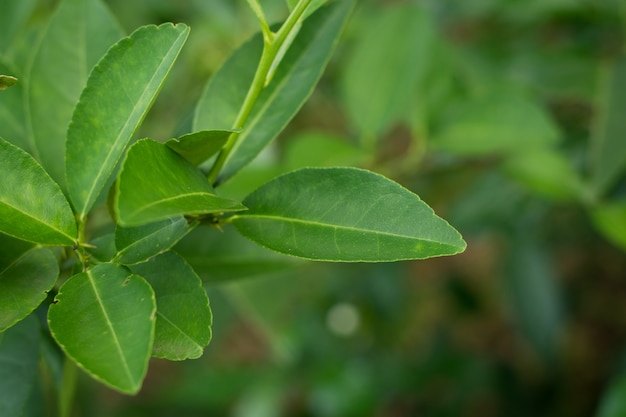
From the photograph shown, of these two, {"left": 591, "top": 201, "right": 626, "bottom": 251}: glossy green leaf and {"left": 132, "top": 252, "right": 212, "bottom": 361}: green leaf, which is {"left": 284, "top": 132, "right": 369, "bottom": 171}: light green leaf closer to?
{"left": 591, "top": 201, "right": 626, "bottom": 251}: glossy green leaf

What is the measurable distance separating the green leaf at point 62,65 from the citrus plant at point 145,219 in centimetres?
7

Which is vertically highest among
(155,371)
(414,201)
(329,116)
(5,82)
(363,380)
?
(5,82)

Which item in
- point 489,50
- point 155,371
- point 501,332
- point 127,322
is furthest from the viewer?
point 155,371

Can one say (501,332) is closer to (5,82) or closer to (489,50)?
(489,50)

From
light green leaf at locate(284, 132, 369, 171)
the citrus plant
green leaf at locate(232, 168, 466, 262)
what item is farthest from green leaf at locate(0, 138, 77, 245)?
light green leaf at locate(284, 132, 369, 171)

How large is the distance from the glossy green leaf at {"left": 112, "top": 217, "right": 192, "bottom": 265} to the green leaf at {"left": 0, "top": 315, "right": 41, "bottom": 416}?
93 millimetres

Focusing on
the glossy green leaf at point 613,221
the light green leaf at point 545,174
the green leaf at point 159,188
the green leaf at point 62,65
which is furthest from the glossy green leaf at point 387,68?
the green leaf at point 159,188

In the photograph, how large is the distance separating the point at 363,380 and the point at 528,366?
0.93 metres

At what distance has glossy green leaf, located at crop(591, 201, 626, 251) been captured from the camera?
0.88m

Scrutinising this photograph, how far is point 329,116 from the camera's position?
6.73 feet

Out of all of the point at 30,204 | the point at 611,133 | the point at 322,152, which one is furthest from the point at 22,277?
the point at 611,133

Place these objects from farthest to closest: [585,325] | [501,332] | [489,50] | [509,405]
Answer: [501,332], [585,325], [509,405], [489,50]

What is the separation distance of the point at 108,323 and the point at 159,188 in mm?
73

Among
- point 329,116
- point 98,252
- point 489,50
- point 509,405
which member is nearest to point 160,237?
point 98,252
